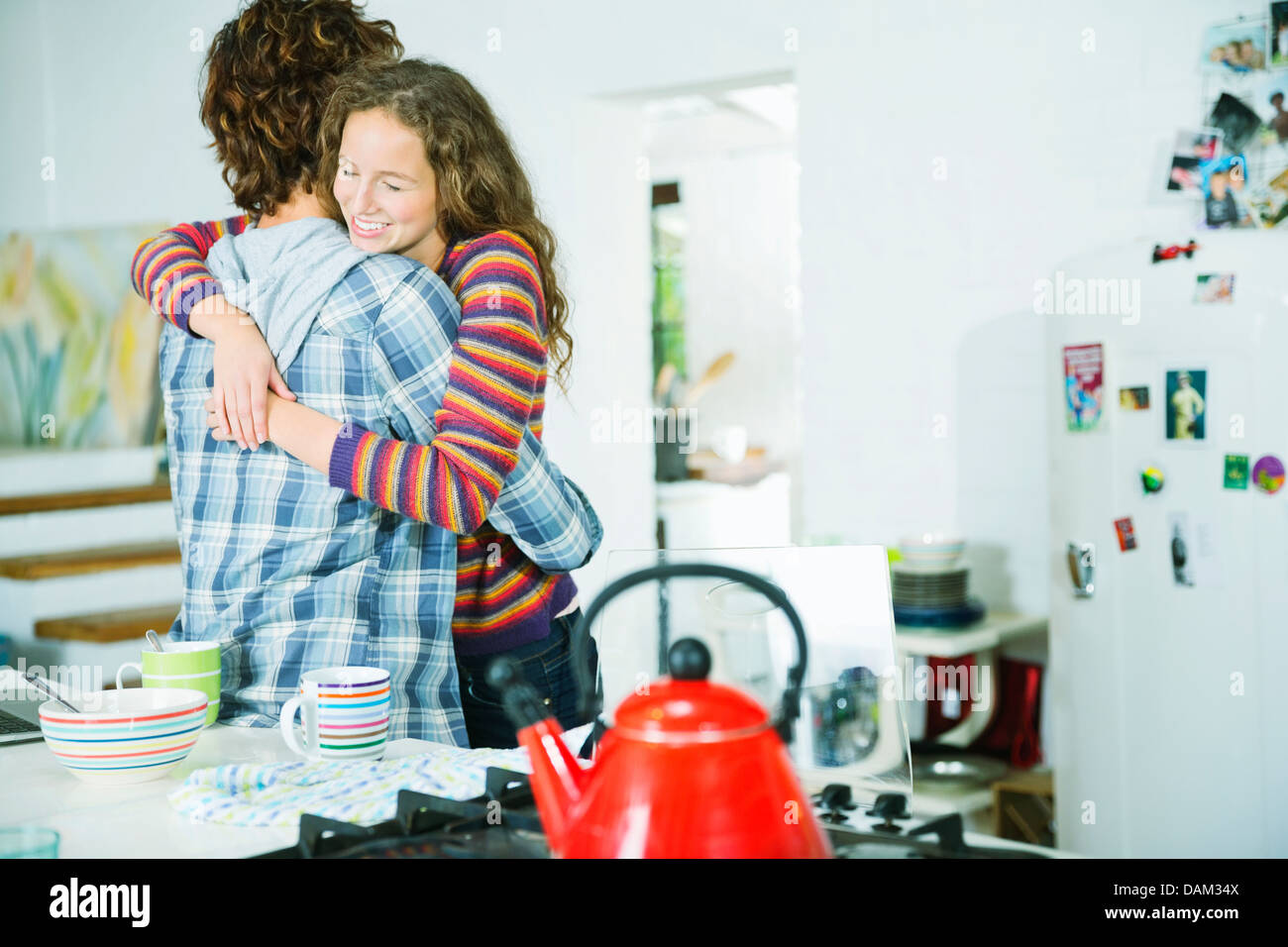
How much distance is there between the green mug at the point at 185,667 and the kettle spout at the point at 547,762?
1.62 feet

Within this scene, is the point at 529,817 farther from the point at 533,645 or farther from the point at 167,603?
the point at 167,603

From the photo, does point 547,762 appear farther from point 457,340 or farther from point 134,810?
point 457,340

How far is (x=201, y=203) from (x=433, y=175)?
1096mm

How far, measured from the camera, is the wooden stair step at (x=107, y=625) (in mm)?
2588

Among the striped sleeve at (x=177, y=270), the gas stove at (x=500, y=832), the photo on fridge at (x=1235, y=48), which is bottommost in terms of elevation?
the gas stove at (x=500, y=832)

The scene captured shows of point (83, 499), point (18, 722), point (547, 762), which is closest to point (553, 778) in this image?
point (547, 762)

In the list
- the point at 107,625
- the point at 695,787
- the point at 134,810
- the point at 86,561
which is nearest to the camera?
the point at 695,787

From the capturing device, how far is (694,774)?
525mm

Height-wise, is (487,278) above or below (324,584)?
above

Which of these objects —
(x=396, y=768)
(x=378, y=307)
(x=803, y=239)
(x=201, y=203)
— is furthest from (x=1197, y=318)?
(x=201, y=203)

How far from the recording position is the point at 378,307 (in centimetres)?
105

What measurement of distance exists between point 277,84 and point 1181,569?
158 cm

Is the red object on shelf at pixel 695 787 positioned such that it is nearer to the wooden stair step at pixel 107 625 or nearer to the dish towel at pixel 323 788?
the dish towel at pixel 323 788

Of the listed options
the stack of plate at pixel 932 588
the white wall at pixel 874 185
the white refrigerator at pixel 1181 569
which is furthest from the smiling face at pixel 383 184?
the stack of plate at pixel 932 588
